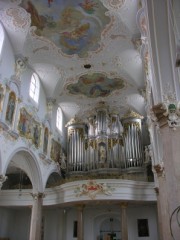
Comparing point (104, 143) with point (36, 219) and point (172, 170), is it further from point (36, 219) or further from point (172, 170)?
point (172, 170)

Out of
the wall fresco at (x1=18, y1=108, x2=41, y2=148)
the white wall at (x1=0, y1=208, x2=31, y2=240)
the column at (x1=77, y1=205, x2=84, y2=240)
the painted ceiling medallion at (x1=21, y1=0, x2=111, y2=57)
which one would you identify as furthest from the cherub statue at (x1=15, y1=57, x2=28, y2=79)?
the white wall at (x1=0, y1=208, x2=31, y2=240)

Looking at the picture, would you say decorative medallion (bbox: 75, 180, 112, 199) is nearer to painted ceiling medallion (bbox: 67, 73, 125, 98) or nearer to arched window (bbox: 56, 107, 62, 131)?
arched window (bbox: 56, 107, 62, 131)

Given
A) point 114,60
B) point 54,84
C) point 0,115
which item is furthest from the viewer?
point 54,84

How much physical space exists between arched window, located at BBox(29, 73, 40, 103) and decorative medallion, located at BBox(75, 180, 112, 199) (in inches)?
226

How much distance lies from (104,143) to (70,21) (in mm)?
8999

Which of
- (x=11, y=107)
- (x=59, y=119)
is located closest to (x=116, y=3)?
(x=11, y=107)

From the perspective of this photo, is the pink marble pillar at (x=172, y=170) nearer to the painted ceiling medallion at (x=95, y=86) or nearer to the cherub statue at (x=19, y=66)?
the cherub statue at (x=19, y=66)

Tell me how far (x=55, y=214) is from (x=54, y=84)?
964cm

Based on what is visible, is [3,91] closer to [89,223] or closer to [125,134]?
[125,134]

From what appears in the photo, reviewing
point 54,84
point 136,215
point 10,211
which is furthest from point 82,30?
point 10,211

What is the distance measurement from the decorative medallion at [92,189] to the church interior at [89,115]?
2.2 inches

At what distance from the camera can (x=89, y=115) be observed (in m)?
20.9

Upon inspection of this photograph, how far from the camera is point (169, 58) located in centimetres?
760

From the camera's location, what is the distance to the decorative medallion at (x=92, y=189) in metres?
15.4
